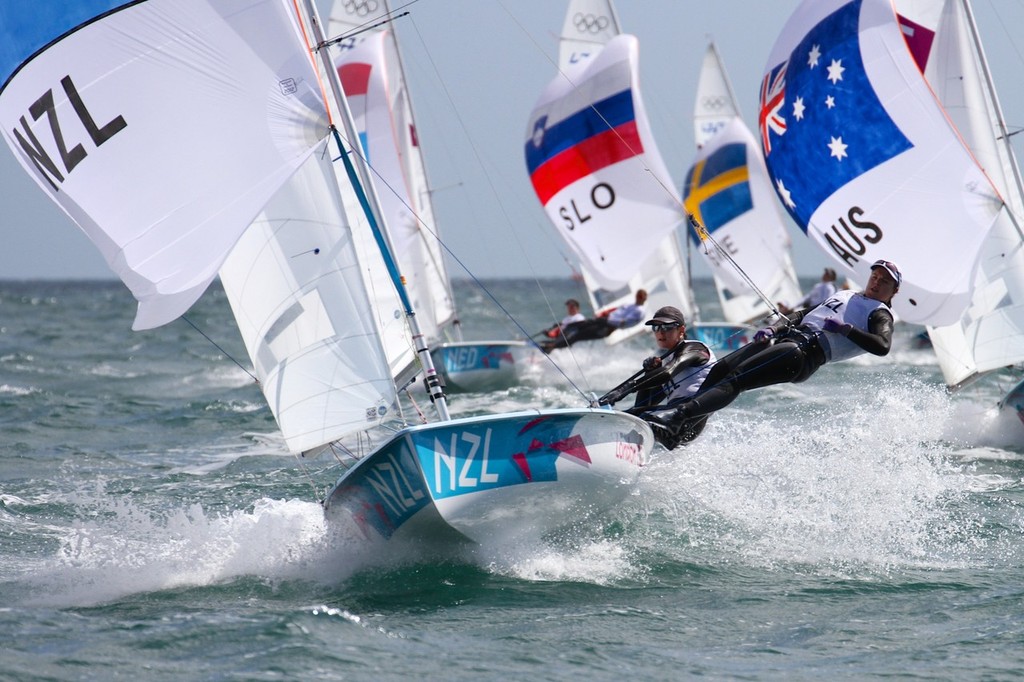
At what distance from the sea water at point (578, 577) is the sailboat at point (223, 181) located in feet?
1.02

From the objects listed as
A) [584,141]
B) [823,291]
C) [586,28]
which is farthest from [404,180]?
[823,291]

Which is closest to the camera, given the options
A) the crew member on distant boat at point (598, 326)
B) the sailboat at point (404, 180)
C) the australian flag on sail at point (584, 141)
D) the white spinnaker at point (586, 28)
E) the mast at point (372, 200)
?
the mast at point (372, 200)

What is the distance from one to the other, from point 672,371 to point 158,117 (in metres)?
2.95

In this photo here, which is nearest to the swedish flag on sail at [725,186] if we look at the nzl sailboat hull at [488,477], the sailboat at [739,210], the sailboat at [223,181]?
the sailboat at [739,210]

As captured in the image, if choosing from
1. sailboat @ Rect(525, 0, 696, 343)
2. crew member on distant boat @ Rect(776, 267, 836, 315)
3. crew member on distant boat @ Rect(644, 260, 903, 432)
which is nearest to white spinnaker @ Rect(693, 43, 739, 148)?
crew member on distant boat @ Rect(776, 267, 836, 315)

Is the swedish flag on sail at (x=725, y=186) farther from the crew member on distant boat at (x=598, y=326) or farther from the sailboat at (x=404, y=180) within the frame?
the sailboat at (x=404, y=180)

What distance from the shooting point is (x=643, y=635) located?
523cm

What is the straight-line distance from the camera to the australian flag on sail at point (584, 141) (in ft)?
49.6

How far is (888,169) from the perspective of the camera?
8758mm

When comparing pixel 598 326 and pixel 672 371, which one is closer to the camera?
pixel 672 371

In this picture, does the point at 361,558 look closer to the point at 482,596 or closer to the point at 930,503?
the point at 482,596

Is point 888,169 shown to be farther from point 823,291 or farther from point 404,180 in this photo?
point 823,291

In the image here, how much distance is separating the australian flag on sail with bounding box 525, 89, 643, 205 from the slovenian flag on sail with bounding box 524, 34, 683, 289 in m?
0.01

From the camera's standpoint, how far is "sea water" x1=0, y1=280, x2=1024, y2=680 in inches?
193
